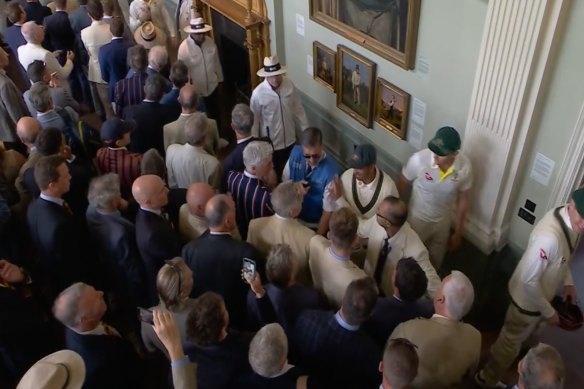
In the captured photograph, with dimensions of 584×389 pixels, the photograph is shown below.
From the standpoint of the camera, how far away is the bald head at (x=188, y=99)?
15.9 ft

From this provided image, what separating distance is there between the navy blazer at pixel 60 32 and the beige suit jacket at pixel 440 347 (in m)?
6.01

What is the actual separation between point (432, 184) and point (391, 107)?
1.08 metres

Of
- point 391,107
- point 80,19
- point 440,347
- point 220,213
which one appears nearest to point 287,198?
point 220,213

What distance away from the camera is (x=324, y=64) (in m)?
5.67

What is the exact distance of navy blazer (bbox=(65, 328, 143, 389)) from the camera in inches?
121

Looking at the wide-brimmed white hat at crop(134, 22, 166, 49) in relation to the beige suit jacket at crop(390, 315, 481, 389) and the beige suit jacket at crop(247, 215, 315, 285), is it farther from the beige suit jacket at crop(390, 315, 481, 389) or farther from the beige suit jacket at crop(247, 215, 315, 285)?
the beige suit jacket at crop(390, 315, 481, 389)

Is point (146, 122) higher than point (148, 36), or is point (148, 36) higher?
point (148, 36)

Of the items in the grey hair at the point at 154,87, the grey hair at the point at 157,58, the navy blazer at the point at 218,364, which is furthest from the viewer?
the grey hair at the point at 157,58

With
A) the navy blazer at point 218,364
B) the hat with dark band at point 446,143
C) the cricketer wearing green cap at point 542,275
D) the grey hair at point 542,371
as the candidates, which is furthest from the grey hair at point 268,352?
the hat with dark band at point 446,143

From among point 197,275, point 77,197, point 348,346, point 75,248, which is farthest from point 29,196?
point 348,346

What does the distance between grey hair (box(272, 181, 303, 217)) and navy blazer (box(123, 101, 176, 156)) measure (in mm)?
1932

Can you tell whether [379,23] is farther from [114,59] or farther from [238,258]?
[114,59]

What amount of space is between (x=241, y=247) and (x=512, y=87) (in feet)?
6.95

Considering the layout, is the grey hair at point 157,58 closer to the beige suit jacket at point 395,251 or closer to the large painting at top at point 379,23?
the large painting at top at point 379,23
